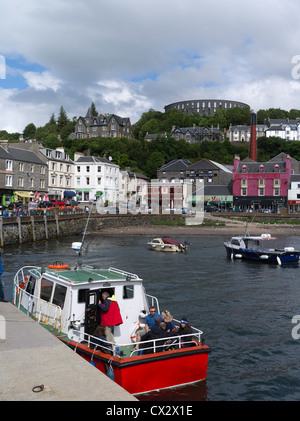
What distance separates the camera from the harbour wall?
4692 centimetres

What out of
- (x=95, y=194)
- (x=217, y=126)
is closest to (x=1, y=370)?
(x=95, y=194)

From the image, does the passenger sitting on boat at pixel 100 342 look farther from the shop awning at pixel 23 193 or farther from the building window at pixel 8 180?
the shop awning at pixel 23 193

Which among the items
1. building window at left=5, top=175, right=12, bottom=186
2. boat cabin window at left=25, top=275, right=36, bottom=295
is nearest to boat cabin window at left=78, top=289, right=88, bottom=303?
boat cabin window at left=25, top=275, right=36, bottom=295

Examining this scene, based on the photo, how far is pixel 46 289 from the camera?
14.8 metres

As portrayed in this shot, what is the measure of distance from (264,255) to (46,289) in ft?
91.3

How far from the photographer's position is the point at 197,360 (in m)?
12.1

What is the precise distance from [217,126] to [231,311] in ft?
503

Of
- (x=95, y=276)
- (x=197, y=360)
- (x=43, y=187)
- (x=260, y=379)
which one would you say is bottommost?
(x=260, y=379)

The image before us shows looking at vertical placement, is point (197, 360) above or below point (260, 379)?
above

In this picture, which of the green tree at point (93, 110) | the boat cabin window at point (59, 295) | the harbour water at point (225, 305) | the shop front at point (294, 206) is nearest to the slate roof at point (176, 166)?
the shop front at point (294, 206)

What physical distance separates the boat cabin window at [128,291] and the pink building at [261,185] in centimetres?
7828
